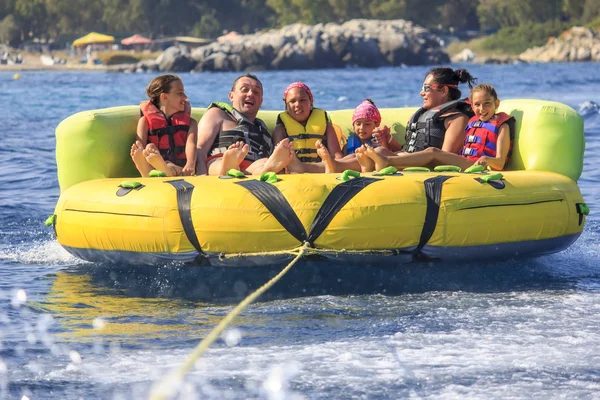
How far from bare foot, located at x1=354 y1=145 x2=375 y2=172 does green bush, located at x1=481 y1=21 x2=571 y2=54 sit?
6553cm

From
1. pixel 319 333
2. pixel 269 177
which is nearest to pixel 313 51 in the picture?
pixel 269 177

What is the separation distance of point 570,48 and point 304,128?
197ft

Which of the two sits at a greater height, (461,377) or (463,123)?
(463,123)

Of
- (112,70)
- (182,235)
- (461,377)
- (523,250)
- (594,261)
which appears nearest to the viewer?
(461,377)

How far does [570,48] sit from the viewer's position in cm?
6262

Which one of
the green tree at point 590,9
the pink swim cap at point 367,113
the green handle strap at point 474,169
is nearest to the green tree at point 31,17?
the green tree at point 590,9

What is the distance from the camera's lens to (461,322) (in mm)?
4176

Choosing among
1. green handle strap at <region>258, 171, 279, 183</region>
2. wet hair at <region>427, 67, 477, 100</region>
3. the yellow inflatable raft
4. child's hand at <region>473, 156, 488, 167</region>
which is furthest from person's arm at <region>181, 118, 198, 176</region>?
child's hand at <region>473, 156, 488, 167</region>

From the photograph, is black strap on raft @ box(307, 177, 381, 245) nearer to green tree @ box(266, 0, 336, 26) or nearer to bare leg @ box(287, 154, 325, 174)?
bare leg @ box(287, 154, 325, 174)

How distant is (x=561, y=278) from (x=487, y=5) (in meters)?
75.3

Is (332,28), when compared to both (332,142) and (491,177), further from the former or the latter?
(491,177)

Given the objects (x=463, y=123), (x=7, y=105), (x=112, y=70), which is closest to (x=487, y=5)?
(x=112, y=70)

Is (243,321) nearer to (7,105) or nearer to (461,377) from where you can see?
(461,377)

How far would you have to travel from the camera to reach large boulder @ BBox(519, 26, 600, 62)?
6156 centimetres
